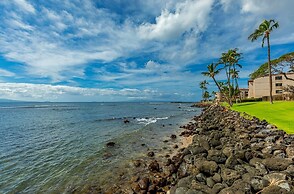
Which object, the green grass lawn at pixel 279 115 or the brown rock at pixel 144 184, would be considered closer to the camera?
the brown rock at pixel 144 184

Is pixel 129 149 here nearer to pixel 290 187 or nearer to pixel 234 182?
pixel 234 182

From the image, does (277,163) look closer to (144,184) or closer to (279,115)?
(144,184)

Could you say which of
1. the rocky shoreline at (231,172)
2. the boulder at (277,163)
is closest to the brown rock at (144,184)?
the rocky shoreline at (231,172)

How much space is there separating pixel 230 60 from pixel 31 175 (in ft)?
150

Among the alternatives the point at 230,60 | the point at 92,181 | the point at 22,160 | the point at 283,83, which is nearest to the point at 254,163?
the point at 92,181

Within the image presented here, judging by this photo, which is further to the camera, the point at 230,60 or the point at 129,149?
the point at 230,60

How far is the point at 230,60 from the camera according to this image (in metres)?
46.5

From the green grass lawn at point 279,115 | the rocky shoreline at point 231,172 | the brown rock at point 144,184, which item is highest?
the green grass lawn at point 279,115

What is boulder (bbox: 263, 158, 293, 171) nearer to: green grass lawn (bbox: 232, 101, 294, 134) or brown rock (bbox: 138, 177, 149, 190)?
brown rock (bbox: 138, 177, 149, 190)

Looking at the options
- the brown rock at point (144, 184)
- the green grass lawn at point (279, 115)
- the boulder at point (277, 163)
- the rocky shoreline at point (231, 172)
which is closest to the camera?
the rocky shoreline at point (231, 172)

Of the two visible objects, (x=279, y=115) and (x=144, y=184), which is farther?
(x=279, y=115)

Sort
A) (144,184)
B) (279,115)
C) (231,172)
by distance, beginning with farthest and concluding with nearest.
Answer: (279,115), (144,184), (231,172)

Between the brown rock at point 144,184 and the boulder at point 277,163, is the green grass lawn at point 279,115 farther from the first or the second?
the brown rock at point 144,184

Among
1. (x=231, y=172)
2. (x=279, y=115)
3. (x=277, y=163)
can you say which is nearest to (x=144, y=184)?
(x=231, y=172)
